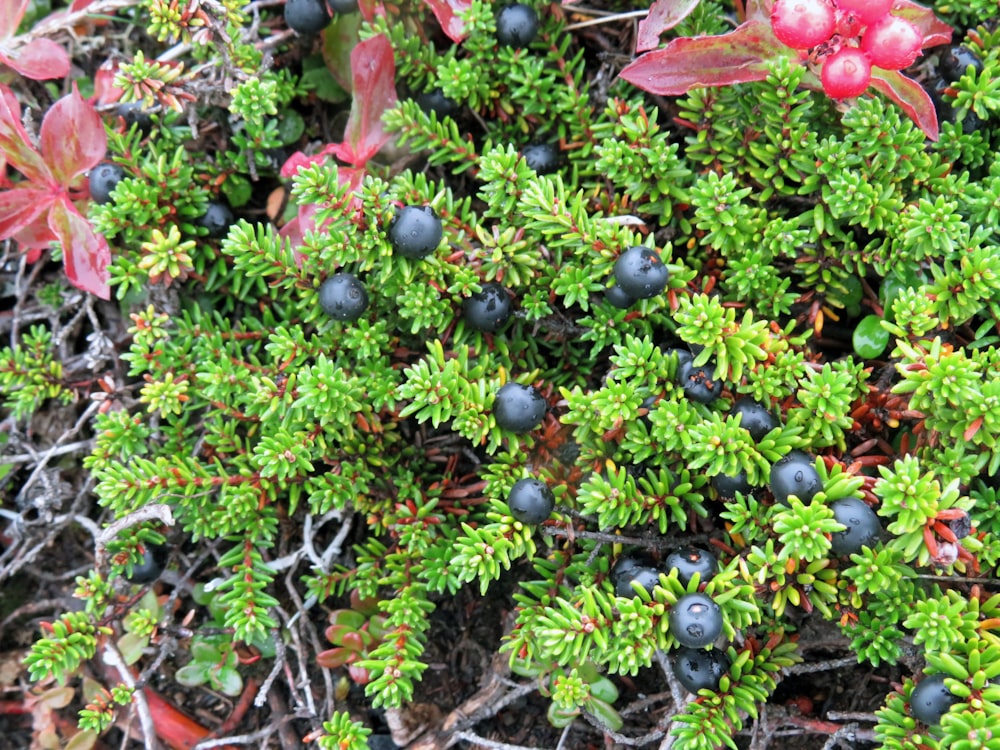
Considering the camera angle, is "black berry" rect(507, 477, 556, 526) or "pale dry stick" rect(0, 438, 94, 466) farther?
"pale dry stick" rect(0, 438, 94, 466)

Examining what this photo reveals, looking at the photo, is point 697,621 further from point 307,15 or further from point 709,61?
point 307,15

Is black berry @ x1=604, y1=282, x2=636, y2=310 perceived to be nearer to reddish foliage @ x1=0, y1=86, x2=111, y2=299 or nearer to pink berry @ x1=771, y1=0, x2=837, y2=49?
pink berry @ x1=771, y1=0, x2=837, y2=49

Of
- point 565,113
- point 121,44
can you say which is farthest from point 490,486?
point 121,44

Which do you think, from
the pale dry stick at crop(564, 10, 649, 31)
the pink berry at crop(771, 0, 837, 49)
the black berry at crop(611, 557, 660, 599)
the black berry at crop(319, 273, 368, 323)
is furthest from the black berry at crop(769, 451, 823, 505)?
the pale dry stick at crop(564, 10, 649, 31)

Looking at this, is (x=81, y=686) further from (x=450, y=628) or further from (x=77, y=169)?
(x=77, y=169)

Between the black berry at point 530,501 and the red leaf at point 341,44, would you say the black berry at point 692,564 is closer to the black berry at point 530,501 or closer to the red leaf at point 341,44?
the black berry at point 530,501

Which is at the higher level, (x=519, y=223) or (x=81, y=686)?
(x=519, y=223)

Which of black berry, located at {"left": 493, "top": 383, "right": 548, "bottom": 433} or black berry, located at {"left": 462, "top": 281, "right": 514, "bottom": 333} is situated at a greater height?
black berry, located at {"left": 462, "top": 281, "right": 514, "bottom": 333}
